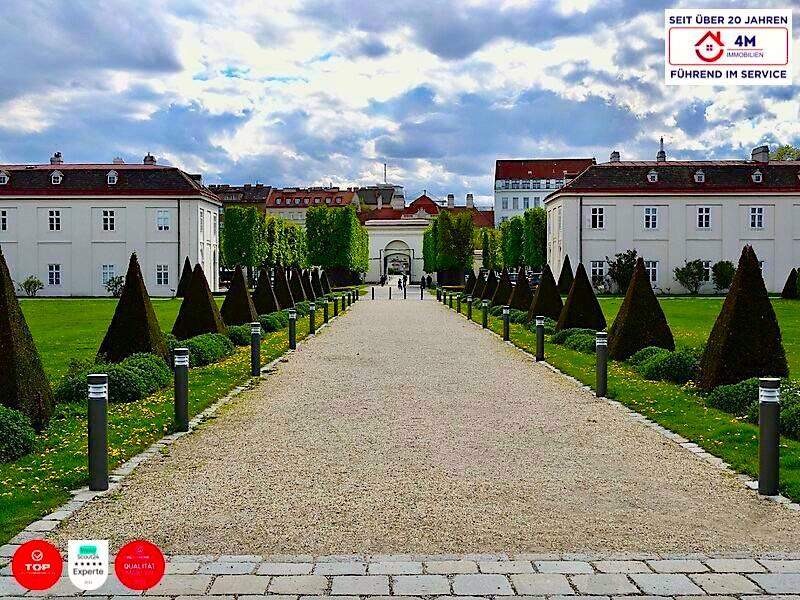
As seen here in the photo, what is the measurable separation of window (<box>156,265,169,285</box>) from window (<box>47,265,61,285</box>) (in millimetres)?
6065

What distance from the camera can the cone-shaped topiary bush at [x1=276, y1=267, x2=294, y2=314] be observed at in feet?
120

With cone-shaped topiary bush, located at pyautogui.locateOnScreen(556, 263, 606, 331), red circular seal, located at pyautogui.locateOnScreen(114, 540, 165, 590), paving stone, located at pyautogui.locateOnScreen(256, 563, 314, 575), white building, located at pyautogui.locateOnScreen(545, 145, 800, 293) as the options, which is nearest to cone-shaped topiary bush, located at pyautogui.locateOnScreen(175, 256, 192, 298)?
cone-shaped topiary bush, located at pyautogui.locateOnScreen(556, 263, 606, 331)

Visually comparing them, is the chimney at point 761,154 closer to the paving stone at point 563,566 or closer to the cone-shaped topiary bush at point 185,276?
the cone-shaped topiary bush at point 185,276

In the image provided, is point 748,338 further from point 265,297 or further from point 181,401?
point 265,297

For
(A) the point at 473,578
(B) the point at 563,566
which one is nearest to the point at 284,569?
(A) the point at 473,578

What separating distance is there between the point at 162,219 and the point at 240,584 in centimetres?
5260

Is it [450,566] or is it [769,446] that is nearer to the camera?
[450,566]

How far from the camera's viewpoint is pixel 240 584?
5.21 metres

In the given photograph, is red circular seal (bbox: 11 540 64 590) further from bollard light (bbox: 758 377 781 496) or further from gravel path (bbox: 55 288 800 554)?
bollard light (bbox: 758 377 781 496)

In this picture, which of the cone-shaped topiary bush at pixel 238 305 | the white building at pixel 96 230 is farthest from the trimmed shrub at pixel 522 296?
the white building at pixel 96 230

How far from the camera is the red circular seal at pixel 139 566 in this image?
17.0 feet

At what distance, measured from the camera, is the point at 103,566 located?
17.9ft

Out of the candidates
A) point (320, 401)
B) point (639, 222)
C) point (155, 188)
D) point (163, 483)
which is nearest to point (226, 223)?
point (155, 188)

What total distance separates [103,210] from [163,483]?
51348mm
